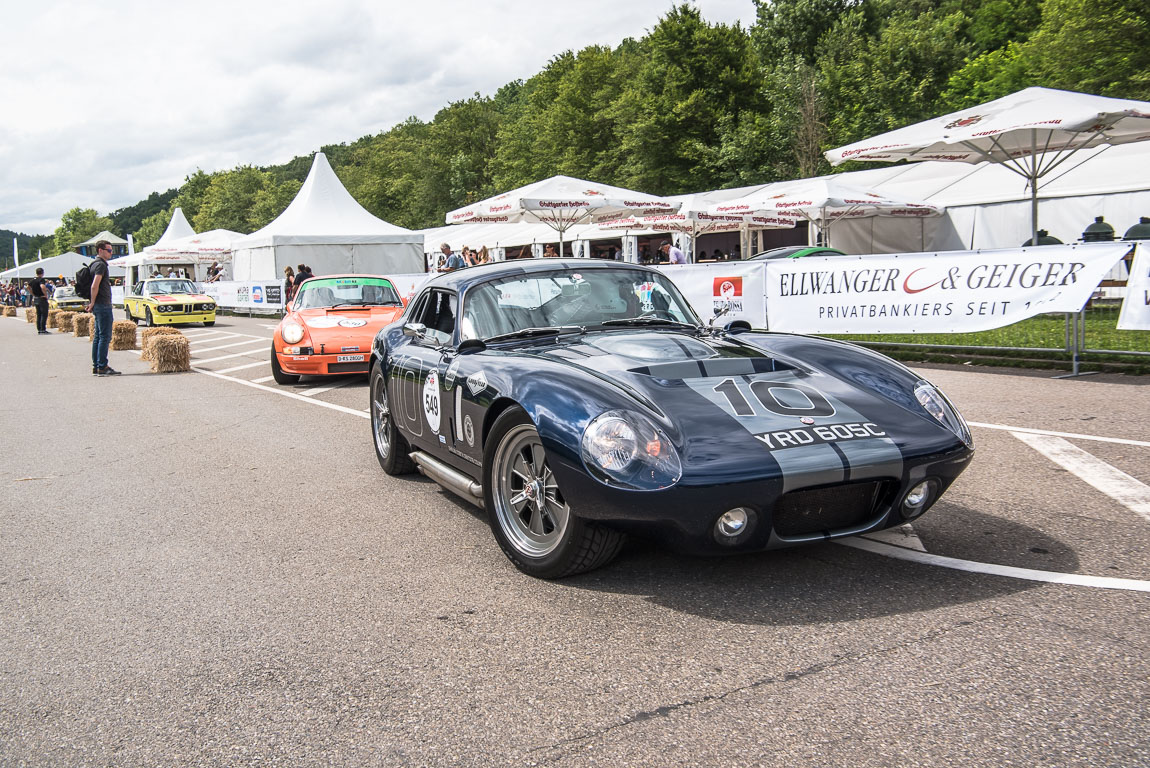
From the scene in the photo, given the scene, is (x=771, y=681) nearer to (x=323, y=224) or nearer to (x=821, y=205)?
(x=821, y=205)

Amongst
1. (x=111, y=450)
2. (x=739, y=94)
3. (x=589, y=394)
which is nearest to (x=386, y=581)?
(x=589, y=394)

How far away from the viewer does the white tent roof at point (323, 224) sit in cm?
2923

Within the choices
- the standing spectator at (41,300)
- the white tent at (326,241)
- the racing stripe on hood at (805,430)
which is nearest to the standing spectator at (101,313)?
the racing stripe on hood at (805,430)

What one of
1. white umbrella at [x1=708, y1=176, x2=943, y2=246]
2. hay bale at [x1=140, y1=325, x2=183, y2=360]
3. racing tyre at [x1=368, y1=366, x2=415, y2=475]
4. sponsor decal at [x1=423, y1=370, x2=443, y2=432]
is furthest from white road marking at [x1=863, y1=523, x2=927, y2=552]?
white umbrella at [x1=708, y1=176, x2=943, y2=246]

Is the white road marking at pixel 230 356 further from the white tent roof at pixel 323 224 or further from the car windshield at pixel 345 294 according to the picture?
the white tent roof at pixel 323 224

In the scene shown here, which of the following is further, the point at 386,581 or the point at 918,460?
the point at 386,581

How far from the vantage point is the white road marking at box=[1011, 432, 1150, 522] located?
452cm

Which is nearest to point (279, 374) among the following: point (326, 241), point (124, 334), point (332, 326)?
point (332, 326)

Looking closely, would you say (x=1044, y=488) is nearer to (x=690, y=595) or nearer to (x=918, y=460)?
(x=918, y=460)

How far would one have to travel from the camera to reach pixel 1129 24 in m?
28.2

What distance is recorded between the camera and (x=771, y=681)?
2670mm

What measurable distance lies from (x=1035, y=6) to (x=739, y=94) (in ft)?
51.5

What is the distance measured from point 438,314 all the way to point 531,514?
5.86 ft

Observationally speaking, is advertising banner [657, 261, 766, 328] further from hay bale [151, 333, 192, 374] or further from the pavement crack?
the pavement crack
